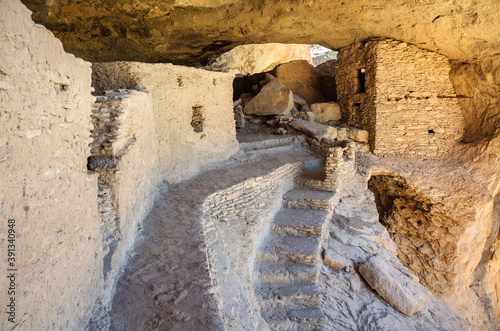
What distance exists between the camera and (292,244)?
573cm

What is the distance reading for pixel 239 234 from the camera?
5152 millimetres

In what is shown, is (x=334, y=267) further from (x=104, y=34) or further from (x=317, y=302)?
(x=104, y=34)

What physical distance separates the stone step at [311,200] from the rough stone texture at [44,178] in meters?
4.59

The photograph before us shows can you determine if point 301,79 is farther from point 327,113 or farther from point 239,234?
point 239,234

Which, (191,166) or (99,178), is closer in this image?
(99,178)

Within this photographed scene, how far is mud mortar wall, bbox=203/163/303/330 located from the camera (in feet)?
12.5

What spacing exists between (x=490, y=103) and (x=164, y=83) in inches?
320

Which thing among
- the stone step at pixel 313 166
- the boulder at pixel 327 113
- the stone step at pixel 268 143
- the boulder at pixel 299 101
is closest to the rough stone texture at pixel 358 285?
the stone step at pixel 313 166

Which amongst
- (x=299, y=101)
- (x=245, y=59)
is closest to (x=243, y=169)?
(x=245, y=59)

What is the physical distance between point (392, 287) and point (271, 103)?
724cm

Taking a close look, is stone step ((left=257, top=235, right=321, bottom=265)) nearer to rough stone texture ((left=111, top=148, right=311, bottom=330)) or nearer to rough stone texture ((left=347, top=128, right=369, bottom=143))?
rough stone texture ((left=111, top=148, right=311, bottom=330))

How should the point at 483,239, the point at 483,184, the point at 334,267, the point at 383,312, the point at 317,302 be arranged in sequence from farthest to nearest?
the point at 483,239, the point at 483,184, the point at 334,267, the point at 383,312, the point at 317,302

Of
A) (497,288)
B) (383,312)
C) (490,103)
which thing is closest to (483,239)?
(497,288)

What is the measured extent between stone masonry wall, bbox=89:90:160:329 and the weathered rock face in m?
2.80
